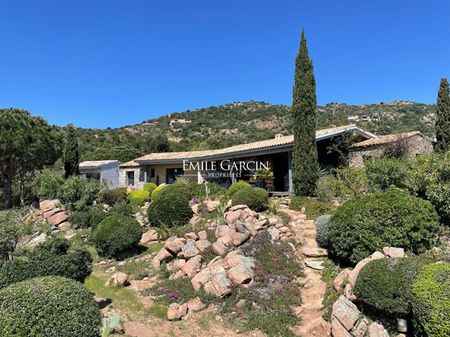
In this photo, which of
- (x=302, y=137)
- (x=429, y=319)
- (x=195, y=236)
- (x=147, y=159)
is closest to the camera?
(x=429, y=319)

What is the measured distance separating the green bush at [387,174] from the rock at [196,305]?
7.80 meters

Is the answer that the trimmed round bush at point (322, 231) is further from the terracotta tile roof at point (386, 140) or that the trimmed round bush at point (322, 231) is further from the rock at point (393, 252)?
the terracotta tile roof at point (386, 140)

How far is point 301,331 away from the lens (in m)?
6.06

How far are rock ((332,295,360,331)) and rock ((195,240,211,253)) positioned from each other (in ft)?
14.9

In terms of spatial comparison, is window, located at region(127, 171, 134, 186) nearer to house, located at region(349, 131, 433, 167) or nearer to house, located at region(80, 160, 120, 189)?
house, located at region(80, 160, 120, 189)

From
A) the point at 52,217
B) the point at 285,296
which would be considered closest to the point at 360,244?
the point at 285,296

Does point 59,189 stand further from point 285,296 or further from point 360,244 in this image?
point 360,244

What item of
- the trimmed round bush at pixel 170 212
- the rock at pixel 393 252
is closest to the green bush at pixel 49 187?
the trimmed round bush at pixel 170 212

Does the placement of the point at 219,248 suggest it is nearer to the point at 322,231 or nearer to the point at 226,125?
the point at 322,231

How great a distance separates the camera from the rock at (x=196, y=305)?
7024 mm

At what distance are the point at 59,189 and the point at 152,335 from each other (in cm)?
1381

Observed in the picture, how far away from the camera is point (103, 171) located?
88.1ft

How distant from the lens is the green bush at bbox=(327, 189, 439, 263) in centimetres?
686

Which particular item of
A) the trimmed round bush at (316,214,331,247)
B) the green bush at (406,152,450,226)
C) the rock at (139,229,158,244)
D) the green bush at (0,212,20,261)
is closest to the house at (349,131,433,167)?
the green bush at (406,152,450,226)
